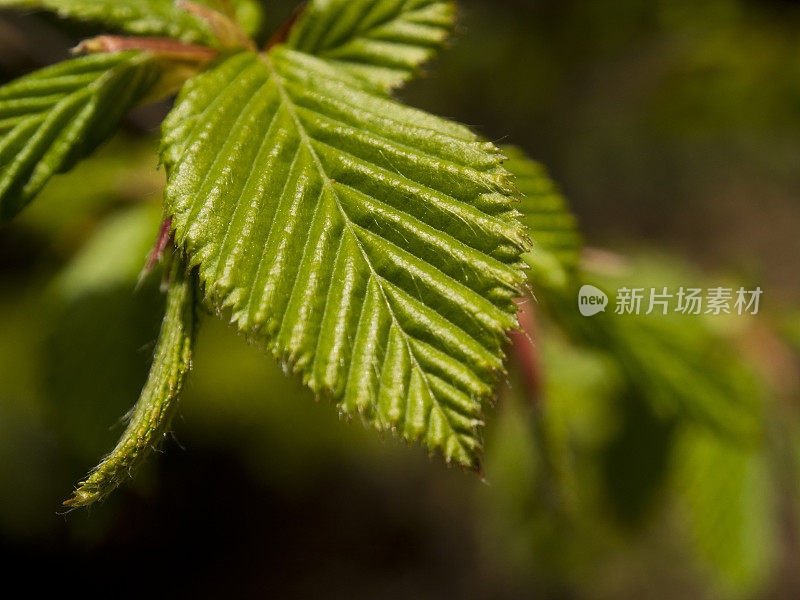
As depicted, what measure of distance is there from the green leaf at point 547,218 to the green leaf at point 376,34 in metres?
0.16

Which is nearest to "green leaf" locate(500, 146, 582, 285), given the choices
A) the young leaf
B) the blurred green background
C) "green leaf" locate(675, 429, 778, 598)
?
the blurred green background

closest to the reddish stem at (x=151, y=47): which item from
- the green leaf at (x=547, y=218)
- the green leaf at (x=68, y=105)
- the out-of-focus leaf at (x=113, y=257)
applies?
the green leaf at (x=68, y=105)

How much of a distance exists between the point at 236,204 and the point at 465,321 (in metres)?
0.23

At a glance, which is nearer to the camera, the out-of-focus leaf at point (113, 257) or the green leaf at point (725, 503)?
the out-of-focus leaf at point (113, 257)

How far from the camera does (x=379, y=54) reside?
0.77 meters

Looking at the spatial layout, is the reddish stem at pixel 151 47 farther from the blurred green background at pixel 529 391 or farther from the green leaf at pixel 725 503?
the green leaf at pixel 725 503

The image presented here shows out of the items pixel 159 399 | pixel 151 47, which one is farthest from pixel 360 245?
pixel 151 47

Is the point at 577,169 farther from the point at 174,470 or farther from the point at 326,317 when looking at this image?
the point at 326,317

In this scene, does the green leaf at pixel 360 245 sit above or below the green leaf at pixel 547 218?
below

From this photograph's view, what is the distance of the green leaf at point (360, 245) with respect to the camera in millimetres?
545

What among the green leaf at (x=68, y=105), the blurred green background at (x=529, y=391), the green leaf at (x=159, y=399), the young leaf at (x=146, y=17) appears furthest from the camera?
the blurred green background at (x=529, y=391)

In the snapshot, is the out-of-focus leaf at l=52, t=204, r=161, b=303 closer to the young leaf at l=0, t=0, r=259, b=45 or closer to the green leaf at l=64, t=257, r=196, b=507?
the young leaf at l=0, t=0, r=259, b=45

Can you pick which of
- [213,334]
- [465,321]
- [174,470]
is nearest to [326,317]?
[465,321]

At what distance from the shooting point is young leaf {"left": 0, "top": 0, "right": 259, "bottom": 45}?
75 cm
